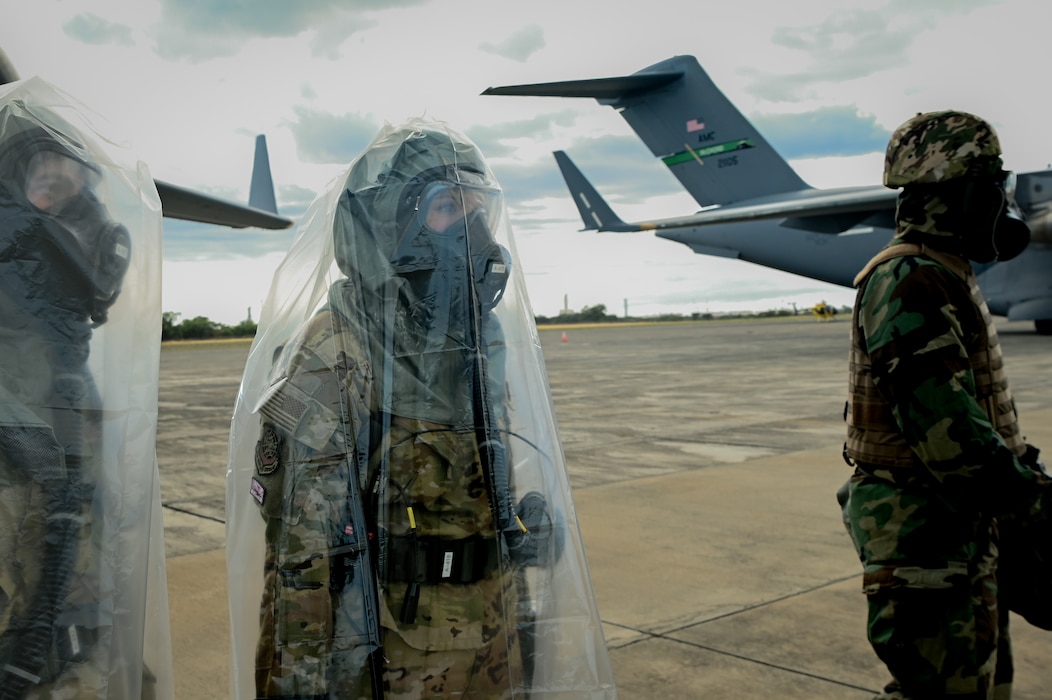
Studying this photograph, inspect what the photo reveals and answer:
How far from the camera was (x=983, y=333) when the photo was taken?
234 cm

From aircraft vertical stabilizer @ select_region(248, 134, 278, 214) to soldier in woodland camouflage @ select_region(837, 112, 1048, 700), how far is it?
16.2m

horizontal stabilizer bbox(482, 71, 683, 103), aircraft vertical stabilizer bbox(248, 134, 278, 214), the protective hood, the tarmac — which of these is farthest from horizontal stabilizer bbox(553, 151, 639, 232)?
the protective hood

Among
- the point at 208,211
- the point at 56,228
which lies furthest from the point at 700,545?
the point at 208,211

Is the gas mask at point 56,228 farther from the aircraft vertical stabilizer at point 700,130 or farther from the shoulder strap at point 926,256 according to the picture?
the aircraft vertical stabilizer at point 700,130

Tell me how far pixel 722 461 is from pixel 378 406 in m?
6.02

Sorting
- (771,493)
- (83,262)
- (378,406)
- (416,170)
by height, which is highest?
(416,170)

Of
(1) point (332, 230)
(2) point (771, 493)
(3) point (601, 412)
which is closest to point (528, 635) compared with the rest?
(1) point (332, 230)

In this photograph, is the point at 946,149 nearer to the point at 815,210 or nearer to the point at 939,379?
the point at 939,379

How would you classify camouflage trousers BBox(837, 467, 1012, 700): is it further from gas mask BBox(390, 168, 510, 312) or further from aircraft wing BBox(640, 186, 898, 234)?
aircraft wing BBox(640, 186, 898, 234)

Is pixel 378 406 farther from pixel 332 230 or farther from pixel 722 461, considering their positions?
pixel 722 461

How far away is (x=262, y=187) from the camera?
18.0 metres

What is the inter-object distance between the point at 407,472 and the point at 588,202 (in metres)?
25.2

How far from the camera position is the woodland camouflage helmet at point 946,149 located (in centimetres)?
233

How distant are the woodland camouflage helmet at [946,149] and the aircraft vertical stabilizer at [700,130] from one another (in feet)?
66.2
